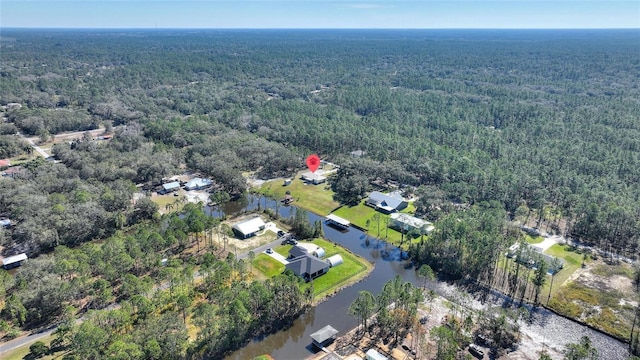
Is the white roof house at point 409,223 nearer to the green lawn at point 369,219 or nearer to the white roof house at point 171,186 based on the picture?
the green lawn at point 369,219

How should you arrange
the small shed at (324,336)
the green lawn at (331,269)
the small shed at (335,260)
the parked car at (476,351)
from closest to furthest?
the parked car at (476,351) < the small shed at (324,336) < the green lawn at (331,269) < the small shed at (335,260)

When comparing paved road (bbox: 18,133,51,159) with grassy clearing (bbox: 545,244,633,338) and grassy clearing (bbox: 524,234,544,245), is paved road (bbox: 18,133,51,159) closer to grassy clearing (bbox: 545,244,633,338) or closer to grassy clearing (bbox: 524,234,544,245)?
grassy clearing (bbox: 524,234,544,245)

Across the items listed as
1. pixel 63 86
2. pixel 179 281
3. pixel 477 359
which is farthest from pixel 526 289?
pixel 63 86

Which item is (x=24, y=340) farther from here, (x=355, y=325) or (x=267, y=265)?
(x=355, y=325)

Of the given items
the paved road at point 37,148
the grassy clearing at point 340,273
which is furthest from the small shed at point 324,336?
the paved road at point 37,148

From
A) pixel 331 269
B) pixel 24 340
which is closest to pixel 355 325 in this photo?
pixel 331 269

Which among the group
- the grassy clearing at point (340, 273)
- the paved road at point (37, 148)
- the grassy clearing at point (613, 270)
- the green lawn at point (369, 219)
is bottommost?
the green lawn at point (369, 219)

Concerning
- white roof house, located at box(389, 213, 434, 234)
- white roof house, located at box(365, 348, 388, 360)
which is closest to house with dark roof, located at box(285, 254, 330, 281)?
white roof house, located at box(365, 348, 388, 360)
